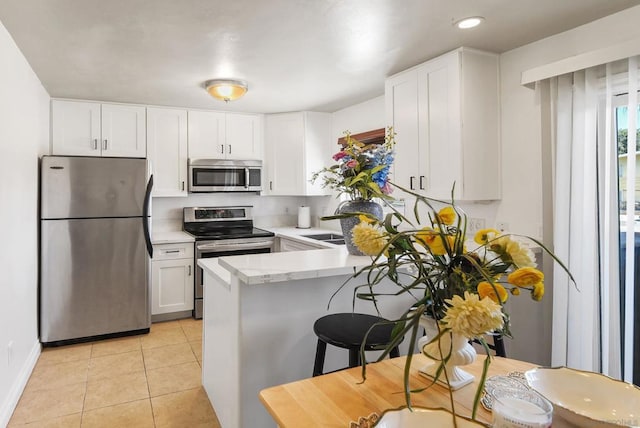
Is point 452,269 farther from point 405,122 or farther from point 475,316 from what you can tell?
point 405,122

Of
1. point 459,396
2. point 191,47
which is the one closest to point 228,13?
point 191,47

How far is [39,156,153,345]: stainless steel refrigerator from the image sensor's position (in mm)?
3441

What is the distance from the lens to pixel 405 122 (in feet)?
10.3

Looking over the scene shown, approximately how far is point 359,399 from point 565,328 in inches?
70.1

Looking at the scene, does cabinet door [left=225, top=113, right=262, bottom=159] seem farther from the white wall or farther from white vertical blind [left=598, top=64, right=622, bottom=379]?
white vertical blind [left=598, top=64, right=622, bottom=379]

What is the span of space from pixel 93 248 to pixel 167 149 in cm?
132

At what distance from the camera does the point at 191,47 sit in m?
2.62

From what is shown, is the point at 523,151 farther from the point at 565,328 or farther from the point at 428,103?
the point at 565,328

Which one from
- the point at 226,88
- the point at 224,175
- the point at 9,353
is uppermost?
the point at 226,88

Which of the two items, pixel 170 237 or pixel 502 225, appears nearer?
pixel 502 225

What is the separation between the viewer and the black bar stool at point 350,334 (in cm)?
154

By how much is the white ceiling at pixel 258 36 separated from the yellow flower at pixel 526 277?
162cm

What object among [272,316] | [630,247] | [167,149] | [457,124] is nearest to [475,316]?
[272,316]

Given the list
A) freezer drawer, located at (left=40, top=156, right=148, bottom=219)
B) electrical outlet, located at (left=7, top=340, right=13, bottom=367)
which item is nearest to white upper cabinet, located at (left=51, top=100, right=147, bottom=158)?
freezer drawer, located at (left=40, top=156, right=148, bottom=219)
